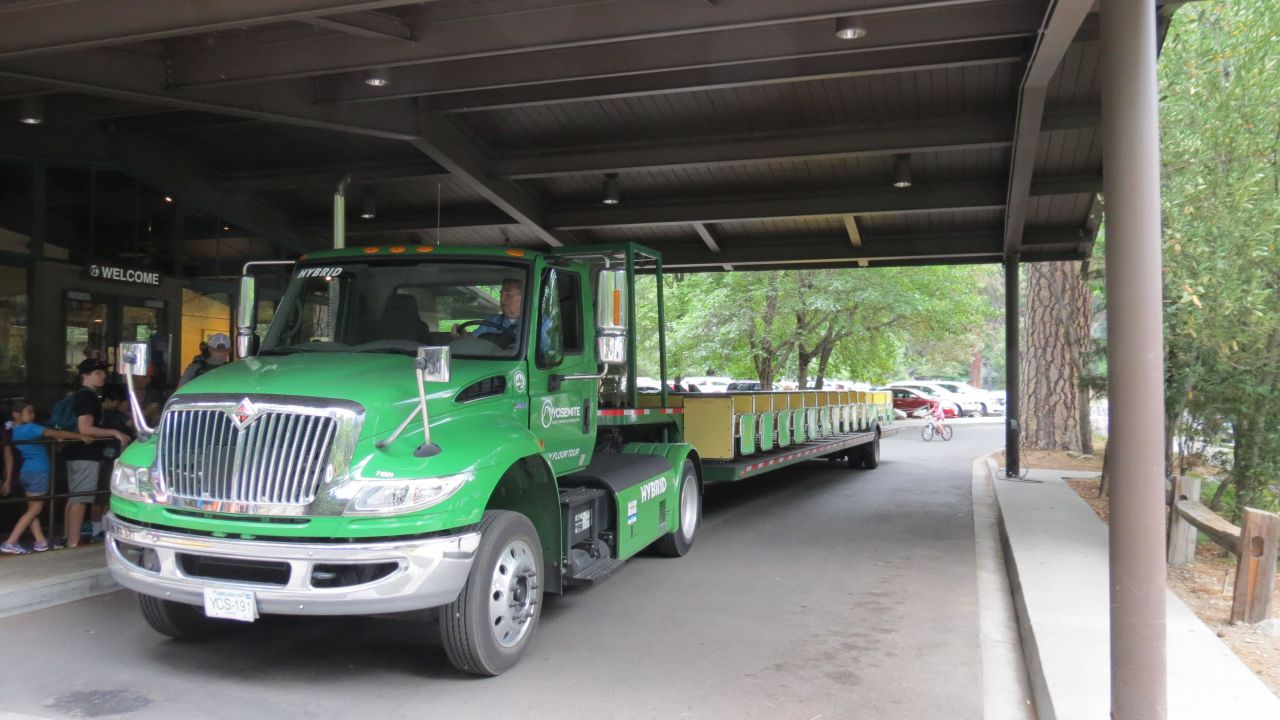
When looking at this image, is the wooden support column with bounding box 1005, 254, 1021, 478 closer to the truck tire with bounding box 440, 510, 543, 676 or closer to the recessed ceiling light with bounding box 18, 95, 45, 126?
the truck tire with bounding box 440, 510, 543, 676

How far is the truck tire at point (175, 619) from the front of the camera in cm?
577

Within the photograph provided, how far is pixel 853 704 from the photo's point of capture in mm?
5219

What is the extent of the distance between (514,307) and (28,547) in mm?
5563

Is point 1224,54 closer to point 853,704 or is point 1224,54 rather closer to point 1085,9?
point 1085,9

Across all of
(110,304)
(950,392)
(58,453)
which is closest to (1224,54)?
(58,453)

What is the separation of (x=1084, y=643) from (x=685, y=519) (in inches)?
169

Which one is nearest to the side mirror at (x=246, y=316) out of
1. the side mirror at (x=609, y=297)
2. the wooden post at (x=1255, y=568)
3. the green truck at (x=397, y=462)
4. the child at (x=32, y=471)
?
the green truck at (x=397, y=462)

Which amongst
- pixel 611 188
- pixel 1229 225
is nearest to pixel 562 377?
pixel 611 188

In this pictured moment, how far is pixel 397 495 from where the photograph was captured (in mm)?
4914

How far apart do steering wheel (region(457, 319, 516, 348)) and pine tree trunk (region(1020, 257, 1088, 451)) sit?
16652 millimetres

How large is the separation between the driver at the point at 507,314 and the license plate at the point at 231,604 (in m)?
2.33

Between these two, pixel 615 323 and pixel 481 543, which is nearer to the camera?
pixel 481 543

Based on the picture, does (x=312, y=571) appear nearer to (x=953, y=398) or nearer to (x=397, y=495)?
(x=397, y=495)

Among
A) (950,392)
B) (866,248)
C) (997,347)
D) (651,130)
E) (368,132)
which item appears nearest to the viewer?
(368,132)
